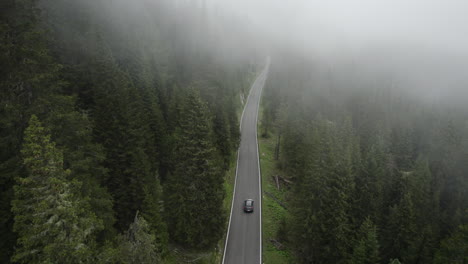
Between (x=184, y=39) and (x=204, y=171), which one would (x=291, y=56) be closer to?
(x=184, y=39)

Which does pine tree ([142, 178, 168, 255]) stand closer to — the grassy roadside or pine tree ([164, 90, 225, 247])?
pine tree ([164, 90, 225, 247])

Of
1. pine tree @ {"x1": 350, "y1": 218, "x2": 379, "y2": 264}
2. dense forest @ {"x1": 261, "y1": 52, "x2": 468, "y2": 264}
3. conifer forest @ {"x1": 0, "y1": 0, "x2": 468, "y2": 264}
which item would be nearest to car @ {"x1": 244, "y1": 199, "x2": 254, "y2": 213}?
conifer forest @ {"x1": 0, "y1": 0, "x2": 468, "y2": 264}

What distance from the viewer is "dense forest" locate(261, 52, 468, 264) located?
2625 centimetres

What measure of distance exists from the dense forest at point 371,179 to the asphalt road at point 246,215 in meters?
3.83

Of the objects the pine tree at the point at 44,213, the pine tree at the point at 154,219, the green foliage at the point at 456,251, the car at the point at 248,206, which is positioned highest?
the pine tree at the point at 44,213

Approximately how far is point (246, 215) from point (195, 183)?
15383 mm

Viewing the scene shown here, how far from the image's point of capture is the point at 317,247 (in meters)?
26.5

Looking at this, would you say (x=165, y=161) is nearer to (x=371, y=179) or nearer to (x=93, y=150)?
(x=93, y=150)

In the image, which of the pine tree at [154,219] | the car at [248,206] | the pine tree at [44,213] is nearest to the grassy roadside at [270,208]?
the car at [248,206]

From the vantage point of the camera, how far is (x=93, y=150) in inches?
687

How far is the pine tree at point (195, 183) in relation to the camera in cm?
2300

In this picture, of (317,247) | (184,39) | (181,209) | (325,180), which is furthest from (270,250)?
(184,39)

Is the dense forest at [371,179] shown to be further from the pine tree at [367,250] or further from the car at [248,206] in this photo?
the car at [248,206]

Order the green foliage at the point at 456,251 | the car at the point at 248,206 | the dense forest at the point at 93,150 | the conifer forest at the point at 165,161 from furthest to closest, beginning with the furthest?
the car at the point at 248,206 → the green foliage at the point at 456,251 → the conifer forest at the point at 165,161 → the dense forest at the point at 93,150
